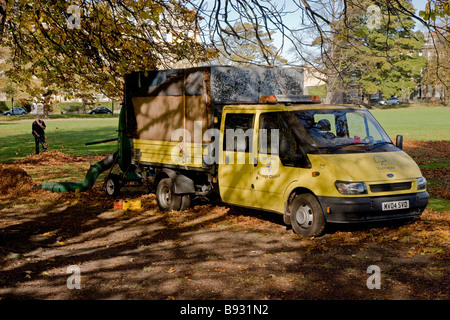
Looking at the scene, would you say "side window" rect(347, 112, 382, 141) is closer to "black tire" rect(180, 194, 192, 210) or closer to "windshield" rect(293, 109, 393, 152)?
"windshield" rect(293, 109, 393, 152)

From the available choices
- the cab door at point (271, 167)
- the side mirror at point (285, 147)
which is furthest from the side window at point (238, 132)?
the side mirror at point (285, 147)

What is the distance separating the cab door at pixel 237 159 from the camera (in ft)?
33.0

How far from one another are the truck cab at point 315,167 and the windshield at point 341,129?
0.02m

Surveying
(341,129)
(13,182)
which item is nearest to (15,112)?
(13,182)

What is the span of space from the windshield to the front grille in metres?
0.85

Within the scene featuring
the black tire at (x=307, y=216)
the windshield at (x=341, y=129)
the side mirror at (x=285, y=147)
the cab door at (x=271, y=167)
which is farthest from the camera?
the cab door at (x=271, y=167)

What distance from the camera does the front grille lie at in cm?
857

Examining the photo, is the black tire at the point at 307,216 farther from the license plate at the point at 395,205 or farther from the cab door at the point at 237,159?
the cab door at the point at 237,159

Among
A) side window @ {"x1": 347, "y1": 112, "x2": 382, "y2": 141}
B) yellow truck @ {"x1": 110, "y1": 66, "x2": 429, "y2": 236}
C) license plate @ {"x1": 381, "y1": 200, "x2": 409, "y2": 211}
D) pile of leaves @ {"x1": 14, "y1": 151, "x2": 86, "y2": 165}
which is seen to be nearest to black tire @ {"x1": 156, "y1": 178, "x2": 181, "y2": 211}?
yellow truck @ {"x1": 110, "y1": 66, "x2": 429, "y2": 236}

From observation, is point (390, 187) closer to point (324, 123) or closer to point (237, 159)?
point (324, 123)

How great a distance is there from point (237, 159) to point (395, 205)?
3017mm

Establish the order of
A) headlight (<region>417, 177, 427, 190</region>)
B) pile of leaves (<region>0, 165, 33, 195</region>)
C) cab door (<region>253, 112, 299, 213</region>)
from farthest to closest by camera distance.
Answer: pile of leaves (<region>0, 165, 33, 195</region>), cab door (<region>253, 112, 299, 213</region>), headlight (<region>417, 177, 427, 190</region>)

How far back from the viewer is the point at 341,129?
32.0 feet

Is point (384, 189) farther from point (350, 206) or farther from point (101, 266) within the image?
point (101, 266)
